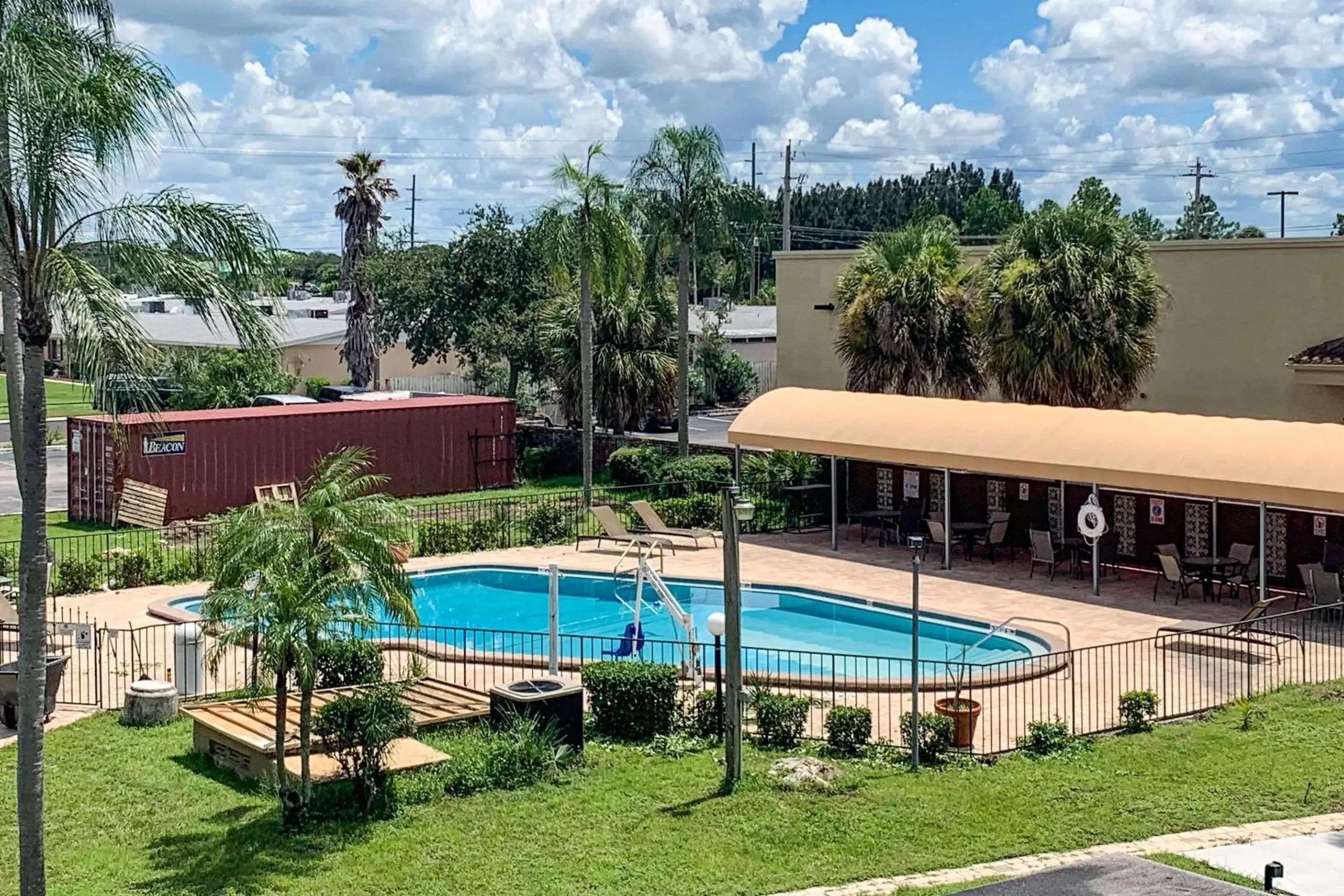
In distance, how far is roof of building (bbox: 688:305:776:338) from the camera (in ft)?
203

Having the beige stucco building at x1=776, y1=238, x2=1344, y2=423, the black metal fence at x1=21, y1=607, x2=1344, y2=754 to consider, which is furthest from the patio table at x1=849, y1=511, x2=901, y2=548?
the black metal fence at x1=21, y1=607, x2=1344, y2=754

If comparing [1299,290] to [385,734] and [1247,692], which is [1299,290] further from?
[385,734]

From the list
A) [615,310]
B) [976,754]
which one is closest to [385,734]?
[976,754]

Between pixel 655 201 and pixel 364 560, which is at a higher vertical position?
pixel 655 201

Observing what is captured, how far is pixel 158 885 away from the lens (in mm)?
13031

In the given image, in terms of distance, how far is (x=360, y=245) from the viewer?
51969 mm

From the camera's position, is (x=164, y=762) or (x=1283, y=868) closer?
(x=1283, y=868)

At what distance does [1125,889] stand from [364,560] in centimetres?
704

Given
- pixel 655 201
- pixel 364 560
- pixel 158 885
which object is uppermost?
pixel 655 201

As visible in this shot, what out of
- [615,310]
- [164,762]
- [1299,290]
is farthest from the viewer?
[615,310]

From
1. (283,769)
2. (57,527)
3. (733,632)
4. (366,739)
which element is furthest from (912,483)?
(283,769)

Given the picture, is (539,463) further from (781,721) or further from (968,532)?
(781,721)

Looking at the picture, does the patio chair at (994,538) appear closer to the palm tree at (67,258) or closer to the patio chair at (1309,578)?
the patio chair at (1309,578)

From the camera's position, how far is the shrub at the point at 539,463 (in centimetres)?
4169
